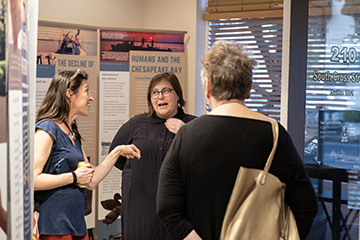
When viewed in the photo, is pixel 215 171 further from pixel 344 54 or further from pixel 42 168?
pixel 344 54

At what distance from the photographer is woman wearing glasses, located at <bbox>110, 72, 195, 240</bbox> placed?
235cm

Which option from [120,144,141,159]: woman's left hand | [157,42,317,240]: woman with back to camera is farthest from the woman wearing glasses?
[157,42,317,240]: woman with back to camera

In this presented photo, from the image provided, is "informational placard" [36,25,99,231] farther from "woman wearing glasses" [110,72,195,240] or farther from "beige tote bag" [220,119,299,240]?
"beige tote bag" [220,119,299,240]

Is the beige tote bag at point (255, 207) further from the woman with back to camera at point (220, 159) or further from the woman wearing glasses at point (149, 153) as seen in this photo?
the woman wearing glasses at point (149, 153)

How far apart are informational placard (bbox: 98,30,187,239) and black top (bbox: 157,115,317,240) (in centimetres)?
234

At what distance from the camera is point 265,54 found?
160 inches

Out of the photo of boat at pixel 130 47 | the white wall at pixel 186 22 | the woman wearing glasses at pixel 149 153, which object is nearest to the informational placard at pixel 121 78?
the photo of boat at pixel 130 47

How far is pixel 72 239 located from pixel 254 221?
109cm

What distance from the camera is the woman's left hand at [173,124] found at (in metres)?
2.41

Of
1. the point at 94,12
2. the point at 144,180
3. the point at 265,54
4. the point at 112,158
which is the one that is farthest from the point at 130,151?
the point at 265,54

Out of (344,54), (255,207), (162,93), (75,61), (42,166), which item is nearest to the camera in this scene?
(255,207)

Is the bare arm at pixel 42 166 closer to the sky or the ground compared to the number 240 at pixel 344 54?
closer to the ground

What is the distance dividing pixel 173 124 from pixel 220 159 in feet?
3.76

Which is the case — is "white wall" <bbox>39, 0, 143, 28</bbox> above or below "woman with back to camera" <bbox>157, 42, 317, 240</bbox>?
above
